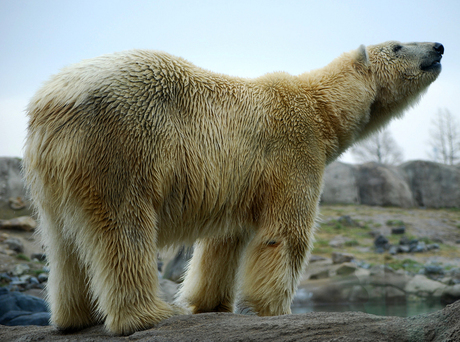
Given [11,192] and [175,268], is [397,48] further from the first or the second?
[11,192]

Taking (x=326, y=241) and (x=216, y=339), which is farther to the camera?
(x=326, y=241)

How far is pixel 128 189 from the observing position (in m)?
2.58

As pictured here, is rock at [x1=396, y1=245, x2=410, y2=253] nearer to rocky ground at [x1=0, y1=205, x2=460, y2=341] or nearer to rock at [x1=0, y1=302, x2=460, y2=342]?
rocky ground at [x1=0, y1=205, x2=460, y2=341]

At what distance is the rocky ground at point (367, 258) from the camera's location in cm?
734

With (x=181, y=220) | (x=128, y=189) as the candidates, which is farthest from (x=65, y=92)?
(x=181, y=220)

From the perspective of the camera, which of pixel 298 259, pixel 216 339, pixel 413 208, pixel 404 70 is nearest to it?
pixel 216 339

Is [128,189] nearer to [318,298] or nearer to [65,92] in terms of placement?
[65,92]

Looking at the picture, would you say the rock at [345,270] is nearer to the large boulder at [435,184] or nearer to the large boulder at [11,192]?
the large boulder at [435,184]

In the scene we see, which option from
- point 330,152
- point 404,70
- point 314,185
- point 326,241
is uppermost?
point 404,70

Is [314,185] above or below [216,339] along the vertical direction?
above

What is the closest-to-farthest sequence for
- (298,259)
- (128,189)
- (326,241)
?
(128,189)
(298,259)
(326,241)

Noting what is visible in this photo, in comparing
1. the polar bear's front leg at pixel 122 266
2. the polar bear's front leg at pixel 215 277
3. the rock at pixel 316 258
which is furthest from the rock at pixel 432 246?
the polar bear's front leg at pixel 122 266

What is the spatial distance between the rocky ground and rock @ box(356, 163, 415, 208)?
0.45 metres

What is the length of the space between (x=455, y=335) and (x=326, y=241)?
912cm
